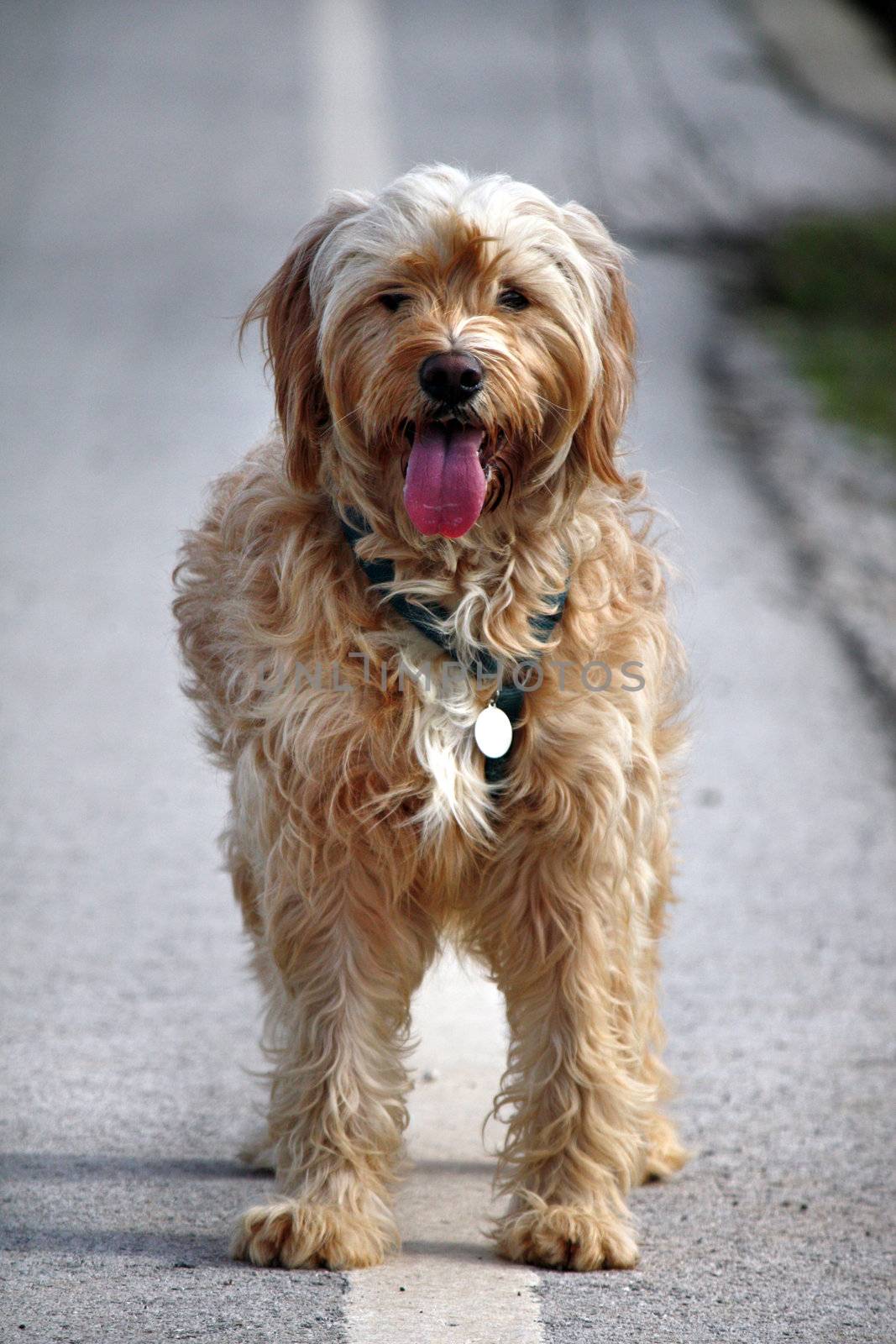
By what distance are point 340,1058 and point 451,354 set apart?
5.05 ft

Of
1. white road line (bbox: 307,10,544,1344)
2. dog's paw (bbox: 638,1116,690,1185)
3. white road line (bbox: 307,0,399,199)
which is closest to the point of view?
white road line (bbox: 307,10,544,1344)

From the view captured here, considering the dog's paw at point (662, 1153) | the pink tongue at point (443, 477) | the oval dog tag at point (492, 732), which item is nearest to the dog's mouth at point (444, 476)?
the pink tongue at point (443, 477)

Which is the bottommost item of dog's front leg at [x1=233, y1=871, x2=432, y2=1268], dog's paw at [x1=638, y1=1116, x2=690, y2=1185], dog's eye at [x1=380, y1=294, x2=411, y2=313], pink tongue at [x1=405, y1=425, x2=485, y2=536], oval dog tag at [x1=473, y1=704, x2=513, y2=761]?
dog's paw at [x1=638, y1=1116, x2=690, y2=1185]

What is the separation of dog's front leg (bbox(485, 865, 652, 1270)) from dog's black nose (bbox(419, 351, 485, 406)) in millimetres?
1070

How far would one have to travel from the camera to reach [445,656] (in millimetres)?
3887

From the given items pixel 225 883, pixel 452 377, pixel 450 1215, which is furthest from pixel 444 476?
pixel 225 883

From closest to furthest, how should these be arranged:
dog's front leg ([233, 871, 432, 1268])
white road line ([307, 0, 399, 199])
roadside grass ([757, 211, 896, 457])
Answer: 1. dog's front leg ([233, 871, 432, 1268])
2. roadside grass ([757, 211, 896, 457])
3. white road line ([307, 0, 399, 199])

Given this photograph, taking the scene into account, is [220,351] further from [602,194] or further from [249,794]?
[249,794]

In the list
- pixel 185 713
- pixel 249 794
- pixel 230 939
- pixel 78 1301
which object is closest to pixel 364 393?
pixel 249 794

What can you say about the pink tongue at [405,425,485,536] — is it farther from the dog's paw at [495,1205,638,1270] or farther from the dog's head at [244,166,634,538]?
the dog's paw at [495,1205,638,1270]

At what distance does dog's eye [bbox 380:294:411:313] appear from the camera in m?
3.68

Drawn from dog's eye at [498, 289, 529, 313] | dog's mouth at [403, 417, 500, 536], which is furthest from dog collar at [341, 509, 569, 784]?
dog's eye at [498, 289, 529, 313]

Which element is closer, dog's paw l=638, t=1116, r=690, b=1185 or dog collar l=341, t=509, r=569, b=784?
dog collar l=341, t=509, r=569, b=784

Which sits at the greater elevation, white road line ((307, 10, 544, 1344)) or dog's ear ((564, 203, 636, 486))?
dog's ear ((564, 203, 636, 486))
